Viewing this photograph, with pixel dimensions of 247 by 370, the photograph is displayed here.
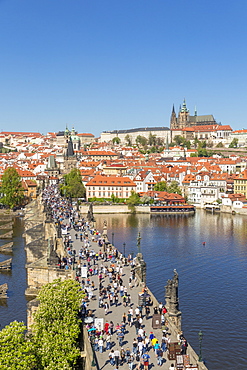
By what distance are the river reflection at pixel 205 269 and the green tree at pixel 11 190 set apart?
652 inches

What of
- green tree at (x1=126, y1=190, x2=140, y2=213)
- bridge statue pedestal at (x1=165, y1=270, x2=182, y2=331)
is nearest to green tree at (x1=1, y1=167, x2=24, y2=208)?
green tree at (x1=126, y1=190, x2=140, y2=213)

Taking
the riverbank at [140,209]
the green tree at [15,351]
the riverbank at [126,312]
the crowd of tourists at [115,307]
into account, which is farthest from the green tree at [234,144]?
the green tree at [15,351]

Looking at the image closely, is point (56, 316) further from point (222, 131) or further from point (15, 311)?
point (222, 131)

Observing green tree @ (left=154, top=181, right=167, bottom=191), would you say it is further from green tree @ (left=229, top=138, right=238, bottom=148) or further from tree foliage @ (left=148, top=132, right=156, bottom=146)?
tree foliage @ (left=148, top=132, right=156, bottom=146)

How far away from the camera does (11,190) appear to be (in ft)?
264

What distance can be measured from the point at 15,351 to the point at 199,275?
24.3 m

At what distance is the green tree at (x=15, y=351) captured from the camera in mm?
15445

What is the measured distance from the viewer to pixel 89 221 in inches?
1996

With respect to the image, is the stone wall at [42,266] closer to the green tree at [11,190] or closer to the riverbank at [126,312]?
the riverbank at [126,312]

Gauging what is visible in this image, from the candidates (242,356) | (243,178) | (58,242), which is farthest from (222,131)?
(242,356)

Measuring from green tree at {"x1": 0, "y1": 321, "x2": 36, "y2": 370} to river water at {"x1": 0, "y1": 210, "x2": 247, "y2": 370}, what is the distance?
9.81m

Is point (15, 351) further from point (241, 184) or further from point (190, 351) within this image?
point (241, 184)

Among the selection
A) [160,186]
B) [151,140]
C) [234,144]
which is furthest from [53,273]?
[151,140]

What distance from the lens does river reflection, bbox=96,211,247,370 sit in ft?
84.1
